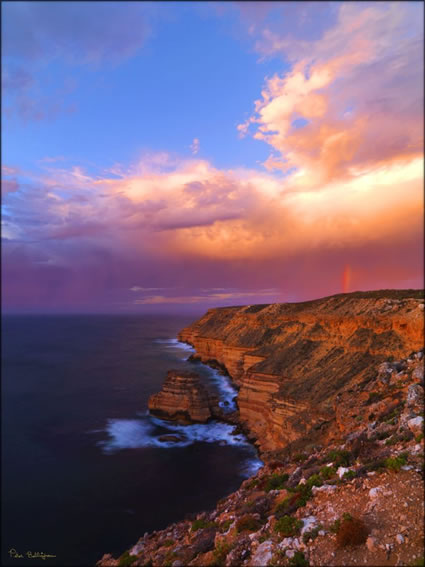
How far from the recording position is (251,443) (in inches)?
1464

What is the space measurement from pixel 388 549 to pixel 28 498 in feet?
105

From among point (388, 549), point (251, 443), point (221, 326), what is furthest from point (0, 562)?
point (221, 326)

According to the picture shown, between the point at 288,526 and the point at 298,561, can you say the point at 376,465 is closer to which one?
the point at 288,526

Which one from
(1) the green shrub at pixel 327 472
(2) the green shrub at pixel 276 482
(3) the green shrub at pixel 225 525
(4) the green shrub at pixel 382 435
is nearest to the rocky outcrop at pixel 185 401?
(2) the green shrub at pixel 276 482

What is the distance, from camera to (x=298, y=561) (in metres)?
8.38

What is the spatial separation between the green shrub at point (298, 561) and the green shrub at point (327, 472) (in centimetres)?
439

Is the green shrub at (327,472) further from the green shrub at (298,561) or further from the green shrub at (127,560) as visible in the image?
the green shrub at (127,560)

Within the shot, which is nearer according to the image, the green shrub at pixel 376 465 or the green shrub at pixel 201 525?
the green shrub at pixel 376 465

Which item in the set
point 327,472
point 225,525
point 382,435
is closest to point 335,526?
point 327,472

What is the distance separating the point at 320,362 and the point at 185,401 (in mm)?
17907

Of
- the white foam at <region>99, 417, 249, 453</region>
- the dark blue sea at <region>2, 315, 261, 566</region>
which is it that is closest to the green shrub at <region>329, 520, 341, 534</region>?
the dark blue sea at <region>2, 315, 261, 566</region>

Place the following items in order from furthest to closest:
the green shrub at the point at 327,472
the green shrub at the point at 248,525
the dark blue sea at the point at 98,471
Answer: the dark blue sea at the point at 98,471 → the green shrub at the point at 327,472 → the green shrub at the point at 248,525

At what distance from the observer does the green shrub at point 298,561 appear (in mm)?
8281

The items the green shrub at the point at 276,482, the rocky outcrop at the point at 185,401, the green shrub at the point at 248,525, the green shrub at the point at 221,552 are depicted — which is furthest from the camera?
the rocky outcrop at the point at 185,401
